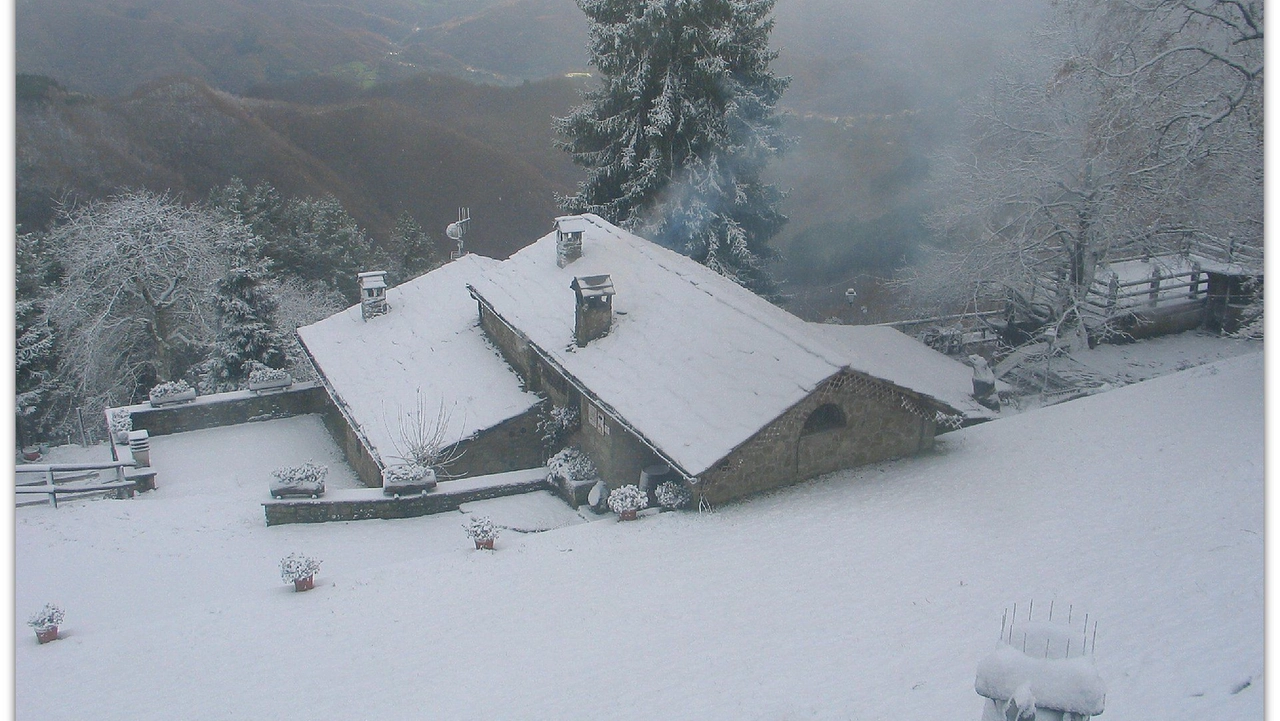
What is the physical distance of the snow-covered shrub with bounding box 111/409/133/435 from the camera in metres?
19.5

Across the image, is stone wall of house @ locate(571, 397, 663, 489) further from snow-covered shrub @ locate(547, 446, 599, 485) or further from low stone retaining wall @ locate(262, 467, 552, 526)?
low stone retaining wall @ locate(262, 467, 552, 526)

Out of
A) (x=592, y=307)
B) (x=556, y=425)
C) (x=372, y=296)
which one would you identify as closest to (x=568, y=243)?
(x=592, y=307)

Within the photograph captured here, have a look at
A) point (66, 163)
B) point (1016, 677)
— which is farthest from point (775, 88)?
point (66, 163)

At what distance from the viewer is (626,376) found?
15.8 meters

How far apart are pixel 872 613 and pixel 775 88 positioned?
2197 centimetres

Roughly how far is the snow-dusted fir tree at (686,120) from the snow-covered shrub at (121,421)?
15.2 m

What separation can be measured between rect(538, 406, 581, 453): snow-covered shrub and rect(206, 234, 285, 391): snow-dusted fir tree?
552 inches

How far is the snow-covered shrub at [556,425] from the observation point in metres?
17.3

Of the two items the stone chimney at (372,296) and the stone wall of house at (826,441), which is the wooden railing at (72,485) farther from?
the stone wall of house at (826,441)

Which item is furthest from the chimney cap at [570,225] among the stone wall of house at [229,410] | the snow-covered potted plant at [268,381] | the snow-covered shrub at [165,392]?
the snow-covered shrub at [165,392]

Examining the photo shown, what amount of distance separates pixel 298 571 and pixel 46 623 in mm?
2856

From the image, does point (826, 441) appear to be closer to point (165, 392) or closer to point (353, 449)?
point (353, 449)

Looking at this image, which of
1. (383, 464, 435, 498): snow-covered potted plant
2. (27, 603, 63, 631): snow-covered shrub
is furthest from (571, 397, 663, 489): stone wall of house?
(27, 603, 63, 631): snow-covered shrub

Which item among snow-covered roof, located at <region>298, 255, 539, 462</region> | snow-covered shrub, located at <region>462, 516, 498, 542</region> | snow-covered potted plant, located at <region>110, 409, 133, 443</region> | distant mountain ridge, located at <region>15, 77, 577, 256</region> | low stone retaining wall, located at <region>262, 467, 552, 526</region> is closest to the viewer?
snow-covered shrub, located at <region>462, 516, 498, 542</region>
